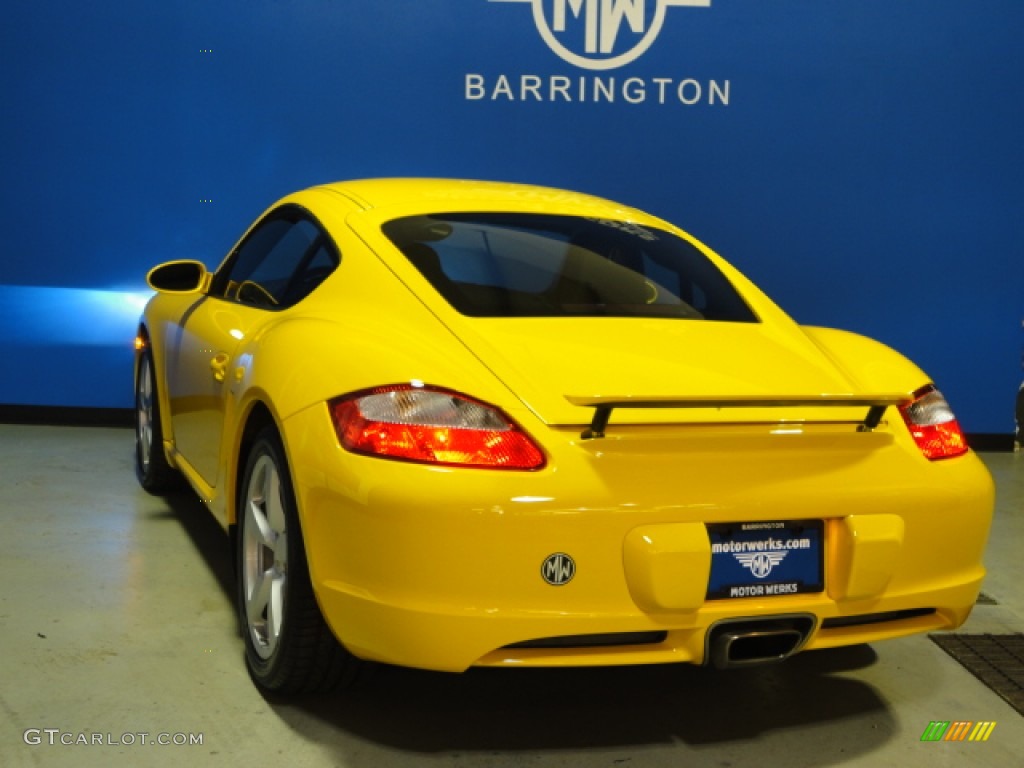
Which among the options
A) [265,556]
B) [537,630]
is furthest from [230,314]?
[537,630]

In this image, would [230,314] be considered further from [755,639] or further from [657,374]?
[755,639]

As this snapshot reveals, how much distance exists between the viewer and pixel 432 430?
2.30 meters

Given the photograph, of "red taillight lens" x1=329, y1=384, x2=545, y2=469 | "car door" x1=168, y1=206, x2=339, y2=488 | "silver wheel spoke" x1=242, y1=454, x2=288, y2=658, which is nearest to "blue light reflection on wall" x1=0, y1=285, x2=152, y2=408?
"car door" x1=168, y1=206, x2=339, y2=488

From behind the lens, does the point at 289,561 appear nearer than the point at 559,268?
Yes

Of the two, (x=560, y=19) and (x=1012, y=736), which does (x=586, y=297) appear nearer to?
(x=1012, y=736)

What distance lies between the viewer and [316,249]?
10.6 ft

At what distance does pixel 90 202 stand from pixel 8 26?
966 mm

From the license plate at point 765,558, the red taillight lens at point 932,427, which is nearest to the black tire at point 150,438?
the license plate at point 765,558

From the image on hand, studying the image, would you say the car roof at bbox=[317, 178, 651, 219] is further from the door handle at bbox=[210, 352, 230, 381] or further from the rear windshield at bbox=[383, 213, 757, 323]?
the door handle at bbox=[210, 352, 230, 381]

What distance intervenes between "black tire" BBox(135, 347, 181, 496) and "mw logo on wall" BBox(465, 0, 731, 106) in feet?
8.35

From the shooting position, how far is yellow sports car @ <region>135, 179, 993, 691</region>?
2248mm

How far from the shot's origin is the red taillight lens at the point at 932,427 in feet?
8.49

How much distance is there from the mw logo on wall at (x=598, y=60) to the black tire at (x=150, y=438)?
8.35ft

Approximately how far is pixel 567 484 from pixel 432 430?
10.9 inches
